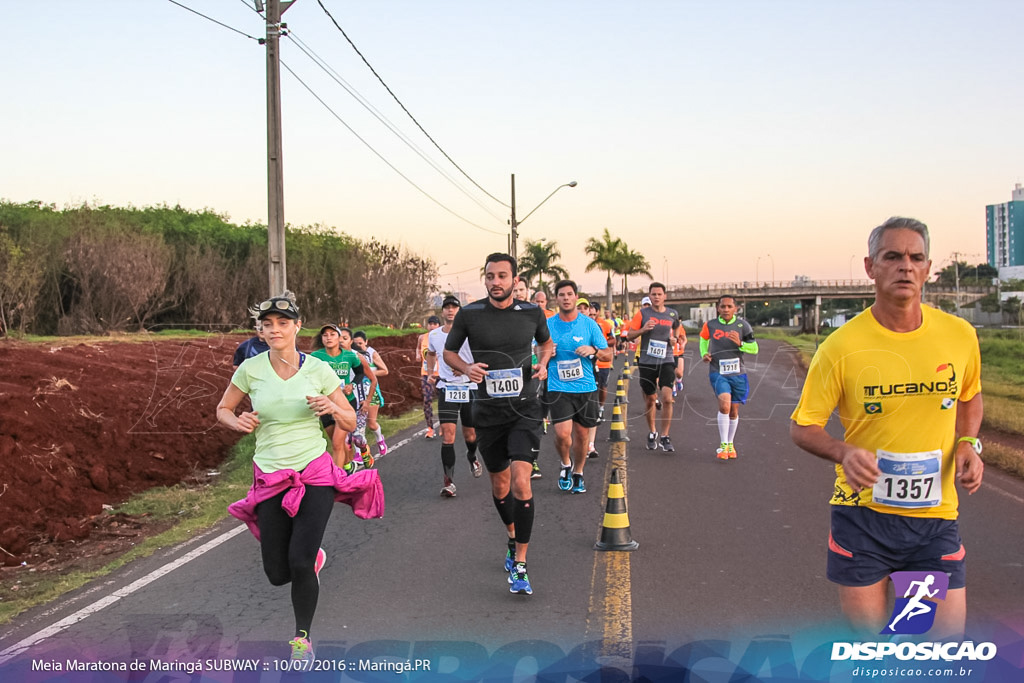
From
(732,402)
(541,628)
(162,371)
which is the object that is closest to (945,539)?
(541,628)

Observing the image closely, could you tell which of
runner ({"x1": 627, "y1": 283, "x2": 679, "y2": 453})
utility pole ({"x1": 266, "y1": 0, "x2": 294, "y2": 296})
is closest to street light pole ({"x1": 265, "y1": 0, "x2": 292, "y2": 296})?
utility pole ({"x1": 266, "y1": 0, "x2": 294, "y2": 296})

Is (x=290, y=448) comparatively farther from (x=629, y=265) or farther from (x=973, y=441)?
(x=629, y=265)

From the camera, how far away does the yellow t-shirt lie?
336 cm

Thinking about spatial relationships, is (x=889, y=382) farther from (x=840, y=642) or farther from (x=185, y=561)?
(x=185, y=561)

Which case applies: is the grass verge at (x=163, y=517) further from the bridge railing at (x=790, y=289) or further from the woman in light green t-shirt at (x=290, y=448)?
the bridge railing at (x=790, y=289)

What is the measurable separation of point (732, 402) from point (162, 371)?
12.1m

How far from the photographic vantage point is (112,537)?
7.94m

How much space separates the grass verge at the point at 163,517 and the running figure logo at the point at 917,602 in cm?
512

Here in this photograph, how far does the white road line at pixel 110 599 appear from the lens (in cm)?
490

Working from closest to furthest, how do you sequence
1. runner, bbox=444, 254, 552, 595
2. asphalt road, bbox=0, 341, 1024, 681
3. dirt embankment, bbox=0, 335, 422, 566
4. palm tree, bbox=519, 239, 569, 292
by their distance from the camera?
1. asphalt road, bbox=0, 341, 1024, 681
2. runner, bbox=444, 254, 552, 595
3. dirt embankment, bbox=0, 335, 422, 566
4. palm tree, bbox=519, 239, 569, 292

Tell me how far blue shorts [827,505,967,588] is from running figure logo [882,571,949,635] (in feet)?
0.22

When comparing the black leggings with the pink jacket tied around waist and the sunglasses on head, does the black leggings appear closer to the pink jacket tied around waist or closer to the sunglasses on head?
the pink jacket tied around waist

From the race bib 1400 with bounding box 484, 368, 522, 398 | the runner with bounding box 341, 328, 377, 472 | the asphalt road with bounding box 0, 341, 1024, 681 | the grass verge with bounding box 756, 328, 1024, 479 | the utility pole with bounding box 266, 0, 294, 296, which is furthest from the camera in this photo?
the utility pole with bounding box 266, 0, 294, 296

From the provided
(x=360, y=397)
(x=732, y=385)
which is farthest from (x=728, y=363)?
(x=360, y=397)
